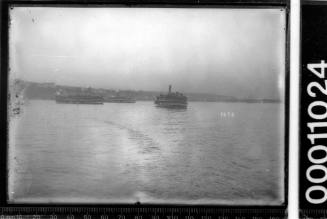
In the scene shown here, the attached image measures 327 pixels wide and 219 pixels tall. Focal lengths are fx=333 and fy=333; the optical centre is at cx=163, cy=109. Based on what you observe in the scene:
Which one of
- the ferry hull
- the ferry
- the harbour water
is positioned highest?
the ferry

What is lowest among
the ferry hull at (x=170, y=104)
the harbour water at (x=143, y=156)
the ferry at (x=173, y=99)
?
the harbour water at (x=143, y=156)

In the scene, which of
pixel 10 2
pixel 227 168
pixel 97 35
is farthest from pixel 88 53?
pixel 227 168

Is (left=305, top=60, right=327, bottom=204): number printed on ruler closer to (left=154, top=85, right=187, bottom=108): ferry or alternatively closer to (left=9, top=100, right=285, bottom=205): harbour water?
(left=9, top=100, right=285, bottom=205): harbour water

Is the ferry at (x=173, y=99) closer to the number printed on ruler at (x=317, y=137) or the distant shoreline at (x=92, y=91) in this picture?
the distant shoreline at (x=92, y=91)

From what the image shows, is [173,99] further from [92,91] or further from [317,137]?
[317,137]

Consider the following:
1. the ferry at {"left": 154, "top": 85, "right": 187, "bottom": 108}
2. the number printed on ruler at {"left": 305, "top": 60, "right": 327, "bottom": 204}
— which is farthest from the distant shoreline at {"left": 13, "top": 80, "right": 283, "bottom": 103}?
the number printed on ruler at {"left": 305, "top": 60, "right": 327, "bottom": 204}

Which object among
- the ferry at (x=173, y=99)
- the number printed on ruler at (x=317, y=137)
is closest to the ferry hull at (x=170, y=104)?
the ferry at (x=173, y=99)

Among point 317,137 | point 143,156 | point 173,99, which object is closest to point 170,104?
point 173,99
